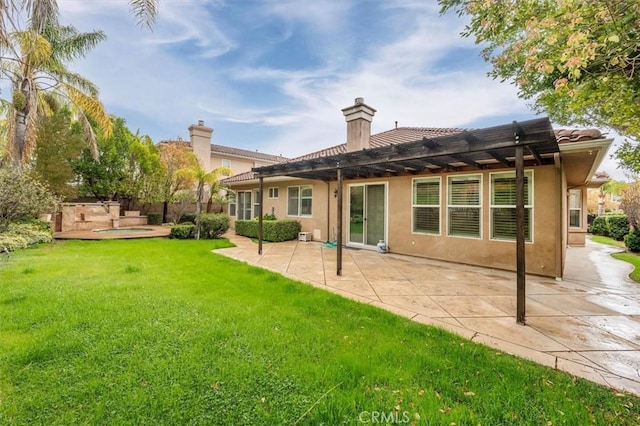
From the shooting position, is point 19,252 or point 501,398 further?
point 19,252

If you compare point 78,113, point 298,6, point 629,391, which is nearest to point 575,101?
point 629,391

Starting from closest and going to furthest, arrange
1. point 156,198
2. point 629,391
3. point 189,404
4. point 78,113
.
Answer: point 189,404 → point 629,391 → point 78,113 → point 156,198

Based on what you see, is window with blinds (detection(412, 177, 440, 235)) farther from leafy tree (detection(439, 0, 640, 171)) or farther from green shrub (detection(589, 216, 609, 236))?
green shrub (detection(589, 216, 609, 236))

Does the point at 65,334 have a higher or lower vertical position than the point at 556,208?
lower

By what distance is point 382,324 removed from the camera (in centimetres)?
379

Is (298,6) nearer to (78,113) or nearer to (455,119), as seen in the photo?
(455,119)

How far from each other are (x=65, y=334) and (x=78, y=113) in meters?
12.2

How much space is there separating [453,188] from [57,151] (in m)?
19.1

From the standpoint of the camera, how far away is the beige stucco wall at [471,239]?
6445mm

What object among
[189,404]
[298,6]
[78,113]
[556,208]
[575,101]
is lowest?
[189,404]

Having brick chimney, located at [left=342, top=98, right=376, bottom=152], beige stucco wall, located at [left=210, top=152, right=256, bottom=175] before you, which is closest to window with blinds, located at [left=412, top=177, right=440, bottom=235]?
brick chimney, located at [left=342, top=98, right=376, bottom=152]

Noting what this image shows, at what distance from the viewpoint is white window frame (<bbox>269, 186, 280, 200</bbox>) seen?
550 inches

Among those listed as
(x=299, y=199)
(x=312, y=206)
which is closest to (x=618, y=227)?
(x=312, y=206)

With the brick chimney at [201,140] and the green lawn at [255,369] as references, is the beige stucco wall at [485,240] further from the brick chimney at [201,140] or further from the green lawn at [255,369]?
the brick chimney at [201,140]
